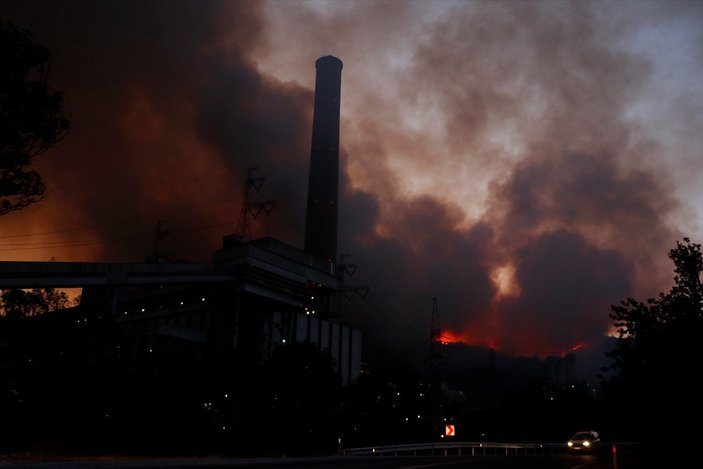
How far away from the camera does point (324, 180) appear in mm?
125875

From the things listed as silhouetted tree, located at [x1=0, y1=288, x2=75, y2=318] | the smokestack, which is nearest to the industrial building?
the smokestack

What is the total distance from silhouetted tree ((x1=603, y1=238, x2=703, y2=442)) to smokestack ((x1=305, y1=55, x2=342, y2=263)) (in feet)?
333

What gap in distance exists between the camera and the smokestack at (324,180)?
124 meters

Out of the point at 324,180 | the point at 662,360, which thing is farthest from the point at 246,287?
the point at 662,360

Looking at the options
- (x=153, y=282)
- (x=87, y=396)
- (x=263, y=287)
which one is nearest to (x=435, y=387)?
(x=263, y=287)

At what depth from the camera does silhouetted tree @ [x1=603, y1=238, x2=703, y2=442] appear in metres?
17.6

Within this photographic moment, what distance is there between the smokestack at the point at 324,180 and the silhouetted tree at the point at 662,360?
3993 inches

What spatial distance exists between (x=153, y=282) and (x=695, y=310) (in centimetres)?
7246

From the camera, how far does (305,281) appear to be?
106 meters

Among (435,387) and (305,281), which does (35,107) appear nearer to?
(305,281)

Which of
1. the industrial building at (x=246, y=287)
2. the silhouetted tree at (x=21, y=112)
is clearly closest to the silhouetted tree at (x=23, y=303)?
the industrial building at (x=246, y=287)

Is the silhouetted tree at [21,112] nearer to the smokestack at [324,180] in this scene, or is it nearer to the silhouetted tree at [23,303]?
the silhouetted tree at [23,303]

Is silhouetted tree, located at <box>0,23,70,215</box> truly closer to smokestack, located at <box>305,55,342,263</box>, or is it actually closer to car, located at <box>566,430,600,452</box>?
car, located at <box>566,430,600,452</box>

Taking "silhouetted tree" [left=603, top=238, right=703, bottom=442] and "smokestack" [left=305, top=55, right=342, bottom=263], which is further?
"smokestack" [left=305, top=55, right=342, bottom=263]
